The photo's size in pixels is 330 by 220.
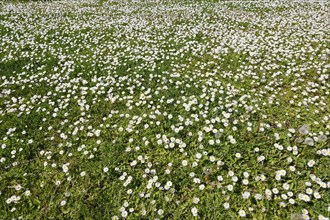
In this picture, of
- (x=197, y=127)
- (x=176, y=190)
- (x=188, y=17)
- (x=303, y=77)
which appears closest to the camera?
(x=176, y=190)

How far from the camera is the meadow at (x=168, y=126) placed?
3676 millimetres

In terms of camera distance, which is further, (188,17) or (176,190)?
(188,17)

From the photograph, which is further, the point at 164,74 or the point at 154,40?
the point at 154,40

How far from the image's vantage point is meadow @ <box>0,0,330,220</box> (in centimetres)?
368

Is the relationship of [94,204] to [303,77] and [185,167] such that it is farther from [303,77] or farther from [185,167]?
[303,77]

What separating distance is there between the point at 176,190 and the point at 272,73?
15.5ft

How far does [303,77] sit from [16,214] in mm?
7116

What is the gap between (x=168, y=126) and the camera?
16.3 ft

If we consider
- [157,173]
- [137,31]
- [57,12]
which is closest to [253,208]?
[157,173]

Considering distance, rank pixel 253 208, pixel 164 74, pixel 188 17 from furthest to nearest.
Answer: pixel 188 17 < pixel 164 74 < pixel 253 208

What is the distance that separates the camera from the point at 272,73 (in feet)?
22.0

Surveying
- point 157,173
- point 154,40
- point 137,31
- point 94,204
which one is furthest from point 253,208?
point 137,31

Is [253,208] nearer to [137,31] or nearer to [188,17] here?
[137,31]

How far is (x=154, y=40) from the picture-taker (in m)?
9.55
